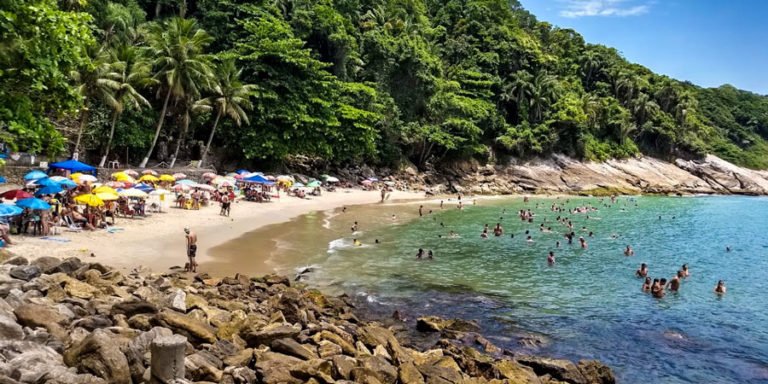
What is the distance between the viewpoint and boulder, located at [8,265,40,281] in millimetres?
10891

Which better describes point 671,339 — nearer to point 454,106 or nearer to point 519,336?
point 519,336

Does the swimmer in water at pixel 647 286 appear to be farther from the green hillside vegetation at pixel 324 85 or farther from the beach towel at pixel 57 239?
the beach towel at pixel 57 239

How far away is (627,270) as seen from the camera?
2433 centimetres

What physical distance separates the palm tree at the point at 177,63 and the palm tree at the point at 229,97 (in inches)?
71.1

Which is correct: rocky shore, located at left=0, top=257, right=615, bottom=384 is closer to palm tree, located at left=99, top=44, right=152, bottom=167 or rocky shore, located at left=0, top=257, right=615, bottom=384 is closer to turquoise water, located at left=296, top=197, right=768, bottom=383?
turquoise water, located at left=296, top=197, right=768, bottom=383

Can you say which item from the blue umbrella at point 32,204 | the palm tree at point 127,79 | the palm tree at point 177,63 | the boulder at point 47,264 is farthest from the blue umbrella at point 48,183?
the palm tree at point 177,63

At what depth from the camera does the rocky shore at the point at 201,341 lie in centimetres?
689

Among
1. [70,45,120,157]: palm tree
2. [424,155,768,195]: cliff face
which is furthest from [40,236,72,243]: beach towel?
[424,155,768,195]: cliff face

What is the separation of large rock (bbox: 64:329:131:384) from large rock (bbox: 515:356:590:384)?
8.33 metres

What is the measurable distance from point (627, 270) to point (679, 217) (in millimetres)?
31587

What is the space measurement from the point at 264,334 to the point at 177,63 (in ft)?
126

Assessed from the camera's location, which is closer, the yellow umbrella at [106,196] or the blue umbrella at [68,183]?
the yellow umbrella at [106,196]

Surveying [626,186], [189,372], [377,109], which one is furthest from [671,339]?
[626,186]

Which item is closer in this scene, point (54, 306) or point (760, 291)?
point (54, 306)
